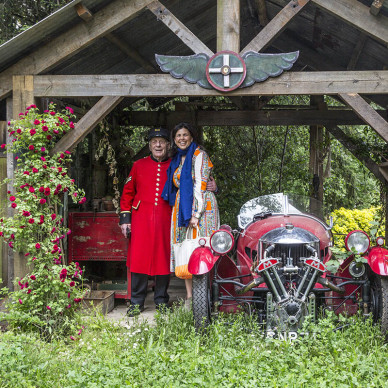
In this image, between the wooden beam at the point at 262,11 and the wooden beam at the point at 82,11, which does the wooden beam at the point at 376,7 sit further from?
the wooden beam at the point at 82,11

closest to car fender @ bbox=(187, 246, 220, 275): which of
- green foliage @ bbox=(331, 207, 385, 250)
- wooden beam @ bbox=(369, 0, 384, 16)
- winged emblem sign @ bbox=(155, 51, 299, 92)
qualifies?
winged emblem sign @ bbox=(155, 51, 299, 92)

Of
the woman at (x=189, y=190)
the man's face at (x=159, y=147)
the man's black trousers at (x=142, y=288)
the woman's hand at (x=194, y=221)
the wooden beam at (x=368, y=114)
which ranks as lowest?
the man's black trousers at (x=142, y=288)

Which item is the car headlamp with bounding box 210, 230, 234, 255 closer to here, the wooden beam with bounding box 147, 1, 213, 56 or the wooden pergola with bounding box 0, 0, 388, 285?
the wooden pergola with bounding box 0, 0, 388, 285

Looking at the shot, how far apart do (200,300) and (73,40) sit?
2870 millimetres

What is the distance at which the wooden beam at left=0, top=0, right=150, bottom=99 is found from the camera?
5.12 meters

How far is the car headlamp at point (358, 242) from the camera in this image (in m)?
4.74

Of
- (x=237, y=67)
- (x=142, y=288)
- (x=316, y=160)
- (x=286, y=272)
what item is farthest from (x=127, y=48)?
(x=316, y=160)

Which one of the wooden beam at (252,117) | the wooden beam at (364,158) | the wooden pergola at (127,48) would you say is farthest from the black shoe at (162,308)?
the wooden beam at (252,117)

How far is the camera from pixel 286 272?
4.36 metres

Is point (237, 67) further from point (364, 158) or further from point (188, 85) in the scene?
point (364, 158)

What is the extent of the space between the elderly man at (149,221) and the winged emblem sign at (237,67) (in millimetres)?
1087

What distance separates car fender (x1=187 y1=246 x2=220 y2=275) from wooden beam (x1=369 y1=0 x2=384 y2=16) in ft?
8.84

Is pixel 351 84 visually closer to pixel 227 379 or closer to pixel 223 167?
pixel 227 379

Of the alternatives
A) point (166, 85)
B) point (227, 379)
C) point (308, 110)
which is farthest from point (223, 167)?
point (227, 379)
